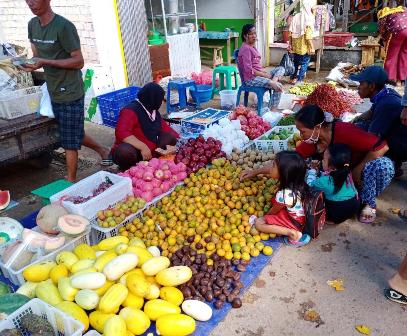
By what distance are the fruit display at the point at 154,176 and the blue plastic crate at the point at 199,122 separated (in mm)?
1319

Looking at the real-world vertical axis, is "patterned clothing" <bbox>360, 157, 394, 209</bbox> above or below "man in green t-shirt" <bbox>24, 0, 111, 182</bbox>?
below

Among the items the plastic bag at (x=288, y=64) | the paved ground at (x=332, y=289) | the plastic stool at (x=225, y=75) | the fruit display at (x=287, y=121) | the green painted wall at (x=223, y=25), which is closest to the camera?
the paved ground at (x=332, y=289)

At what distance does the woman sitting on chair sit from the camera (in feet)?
21.2

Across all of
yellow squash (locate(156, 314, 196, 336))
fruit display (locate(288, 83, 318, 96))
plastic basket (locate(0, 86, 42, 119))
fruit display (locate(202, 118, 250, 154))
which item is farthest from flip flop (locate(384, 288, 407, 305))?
fruit display (locate(288, 83, 318, 96))

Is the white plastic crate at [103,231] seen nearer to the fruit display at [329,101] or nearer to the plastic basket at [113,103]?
the plastic basket at [113,103]

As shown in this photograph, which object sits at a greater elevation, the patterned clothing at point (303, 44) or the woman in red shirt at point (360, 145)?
the patterned clothing at point (303, 44)

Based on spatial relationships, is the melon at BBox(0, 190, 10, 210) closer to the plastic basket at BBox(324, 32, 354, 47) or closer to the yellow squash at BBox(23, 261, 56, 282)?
the yellow squash at BBox(23, 261, 56, 282)

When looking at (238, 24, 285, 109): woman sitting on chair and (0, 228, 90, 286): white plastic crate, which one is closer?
(0, 228, 90, 286): white plastic crate

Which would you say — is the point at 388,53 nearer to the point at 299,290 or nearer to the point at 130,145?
the point at 130,145

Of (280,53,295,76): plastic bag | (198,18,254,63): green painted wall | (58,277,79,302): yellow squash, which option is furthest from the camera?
(198,18,254,63): green painted wall

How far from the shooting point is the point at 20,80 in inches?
189

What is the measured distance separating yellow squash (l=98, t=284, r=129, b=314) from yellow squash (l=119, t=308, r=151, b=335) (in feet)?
0.23

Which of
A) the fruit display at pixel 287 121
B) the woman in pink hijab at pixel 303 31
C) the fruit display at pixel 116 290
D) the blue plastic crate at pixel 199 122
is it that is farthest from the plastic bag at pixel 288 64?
the fruit display at pixel 116 290

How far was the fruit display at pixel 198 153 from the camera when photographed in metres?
4.31
